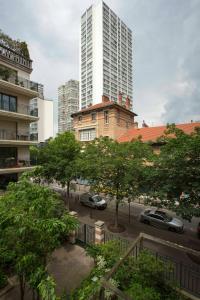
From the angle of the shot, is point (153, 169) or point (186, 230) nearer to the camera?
point (153, 169)

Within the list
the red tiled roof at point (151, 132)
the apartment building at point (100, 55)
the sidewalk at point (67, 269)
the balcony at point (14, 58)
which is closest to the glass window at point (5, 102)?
the balcony at point (14, 58)

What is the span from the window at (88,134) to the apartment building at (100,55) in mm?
54872

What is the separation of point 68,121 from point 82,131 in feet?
262

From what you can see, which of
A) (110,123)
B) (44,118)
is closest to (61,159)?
(110,123)

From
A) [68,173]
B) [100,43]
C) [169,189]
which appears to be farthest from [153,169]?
[100,43]

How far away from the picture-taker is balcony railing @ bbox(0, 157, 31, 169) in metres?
16.5

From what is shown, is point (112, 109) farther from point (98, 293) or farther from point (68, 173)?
point (98, 293)

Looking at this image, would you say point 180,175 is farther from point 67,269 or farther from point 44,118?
point 44,118

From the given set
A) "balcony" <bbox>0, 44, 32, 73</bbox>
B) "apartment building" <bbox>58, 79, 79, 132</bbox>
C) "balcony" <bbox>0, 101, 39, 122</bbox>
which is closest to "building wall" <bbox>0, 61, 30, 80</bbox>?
"balcony" <bbox>0, 44, 32, 73</bbox>

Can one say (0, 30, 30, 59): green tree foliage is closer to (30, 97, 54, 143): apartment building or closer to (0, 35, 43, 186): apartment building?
(0, 35, 43, 186): apartment building

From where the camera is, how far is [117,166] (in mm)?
13672

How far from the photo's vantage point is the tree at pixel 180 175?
9141 mm

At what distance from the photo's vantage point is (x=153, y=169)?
11078mm

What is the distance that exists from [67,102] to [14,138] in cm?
10081
